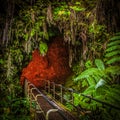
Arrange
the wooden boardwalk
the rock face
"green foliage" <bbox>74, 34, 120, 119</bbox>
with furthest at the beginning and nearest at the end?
the rock face < "green foliage" <bbox>74, 34, 120, 119</bbox> < the wooden boardwalk

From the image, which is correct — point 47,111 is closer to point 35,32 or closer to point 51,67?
point 35,32

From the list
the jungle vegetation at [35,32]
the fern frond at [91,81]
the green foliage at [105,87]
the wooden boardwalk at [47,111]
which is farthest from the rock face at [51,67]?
the fern frond at [91,81]

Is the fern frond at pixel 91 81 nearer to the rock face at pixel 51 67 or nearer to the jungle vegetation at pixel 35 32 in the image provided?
the jungle vegetation at pixel 35 32

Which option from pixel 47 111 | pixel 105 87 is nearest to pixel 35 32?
pixel 105 87

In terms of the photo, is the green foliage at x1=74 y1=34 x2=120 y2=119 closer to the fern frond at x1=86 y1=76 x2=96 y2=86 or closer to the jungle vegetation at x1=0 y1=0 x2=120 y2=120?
the fern frond at x1=86 y1=76 x2=96 y2=86

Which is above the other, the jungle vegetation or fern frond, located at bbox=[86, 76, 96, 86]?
the jungle vegetation

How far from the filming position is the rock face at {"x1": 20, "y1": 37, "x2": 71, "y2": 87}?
50.0 feet

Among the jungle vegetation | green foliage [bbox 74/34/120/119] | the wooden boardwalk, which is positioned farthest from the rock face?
green foliage [bbox 74/34/120/119]

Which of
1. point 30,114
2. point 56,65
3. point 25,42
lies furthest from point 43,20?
point 56,65

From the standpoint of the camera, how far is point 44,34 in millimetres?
8391

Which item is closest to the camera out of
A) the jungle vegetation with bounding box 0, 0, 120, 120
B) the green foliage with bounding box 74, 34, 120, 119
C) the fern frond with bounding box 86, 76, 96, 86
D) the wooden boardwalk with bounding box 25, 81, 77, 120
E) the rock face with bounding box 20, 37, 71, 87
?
the wooden boardwalk with bounding box 25, 81, 77, 120

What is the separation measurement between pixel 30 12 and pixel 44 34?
890mm

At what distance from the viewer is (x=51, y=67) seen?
16062 mm

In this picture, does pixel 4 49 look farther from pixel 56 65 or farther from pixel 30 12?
pixel 56 65
